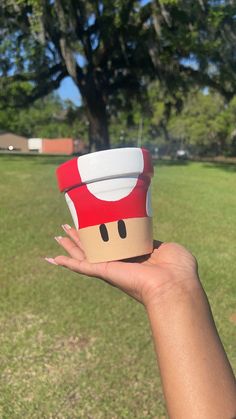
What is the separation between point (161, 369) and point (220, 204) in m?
5.80

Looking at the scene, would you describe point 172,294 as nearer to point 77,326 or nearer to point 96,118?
point 77,326

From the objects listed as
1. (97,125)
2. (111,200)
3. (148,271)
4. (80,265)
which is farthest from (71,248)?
(97,125)

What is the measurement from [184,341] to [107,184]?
1.92 feet

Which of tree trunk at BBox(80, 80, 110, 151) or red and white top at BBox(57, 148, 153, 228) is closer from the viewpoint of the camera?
red and white top at BBox(57, 148, 153, 228)

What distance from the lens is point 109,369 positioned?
285cm

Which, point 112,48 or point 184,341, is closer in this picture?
point 184,341

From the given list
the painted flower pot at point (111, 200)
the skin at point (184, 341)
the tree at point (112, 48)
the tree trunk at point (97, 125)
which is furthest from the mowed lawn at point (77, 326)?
the tree trunk at point (97, 125)

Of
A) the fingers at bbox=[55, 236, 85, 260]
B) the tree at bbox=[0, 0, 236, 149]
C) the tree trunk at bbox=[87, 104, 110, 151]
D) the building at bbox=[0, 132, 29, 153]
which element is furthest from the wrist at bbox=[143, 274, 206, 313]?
the tree trunk at bbox=[87, 104, 110, 151]

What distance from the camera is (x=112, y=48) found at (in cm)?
Result: 1889

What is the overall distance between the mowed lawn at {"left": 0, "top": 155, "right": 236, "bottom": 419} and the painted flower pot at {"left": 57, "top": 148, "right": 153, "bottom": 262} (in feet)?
4.35

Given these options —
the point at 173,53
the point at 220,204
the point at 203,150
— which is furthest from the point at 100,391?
the point at 203,150

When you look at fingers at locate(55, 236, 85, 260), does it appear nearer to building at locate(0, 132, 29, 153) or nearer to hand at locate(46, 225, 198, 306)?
hand at locate(46, 225, 198, 306)

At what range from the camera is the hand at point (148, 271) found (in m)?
1.28

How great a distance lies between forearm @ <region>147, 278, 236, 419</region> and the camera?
1.07 m
